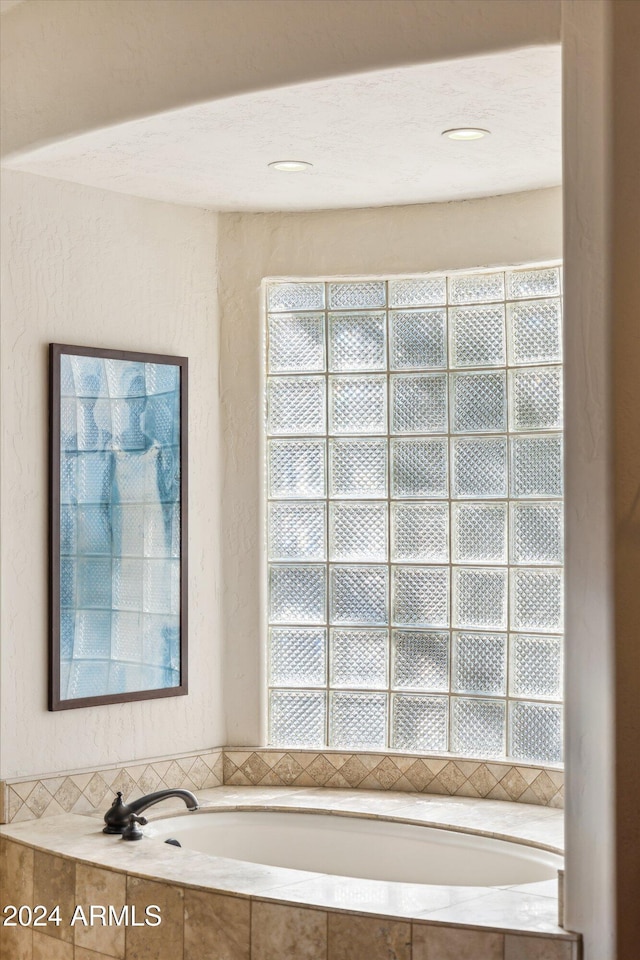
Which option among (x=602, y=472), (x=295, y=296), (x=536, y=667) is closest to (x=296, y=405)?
(x=295, y=296)

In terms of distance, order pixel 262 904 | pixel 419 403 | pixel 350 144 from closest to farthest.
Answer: pixel 262 904, pixel 350 144, pixel 419 403

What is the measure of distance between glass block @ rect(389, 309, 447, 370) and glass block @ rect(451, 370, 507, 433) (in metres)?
0.10

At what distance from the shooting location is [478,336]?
3744 millimetres

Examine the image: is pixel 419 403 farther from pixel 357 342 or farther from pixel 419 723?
pixel 419 723

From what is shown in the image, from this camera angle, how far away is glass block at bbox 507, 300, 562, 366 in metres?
3.62

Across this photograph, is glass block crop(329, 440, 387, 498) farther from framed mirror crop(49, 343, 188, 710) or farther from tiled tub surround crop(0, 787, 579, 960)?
tiled tub surround crop(0, 787, 579, 960)

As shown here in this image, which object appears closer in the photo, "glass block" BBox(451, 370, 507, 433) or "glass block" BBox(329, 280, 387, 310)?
"glass block" BBox(451, 370, 507, 433)

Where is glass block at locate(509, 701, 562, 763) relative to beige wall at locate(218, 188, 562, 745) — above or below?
below

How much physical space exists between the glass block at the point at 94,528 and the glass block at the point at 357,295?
104 cm

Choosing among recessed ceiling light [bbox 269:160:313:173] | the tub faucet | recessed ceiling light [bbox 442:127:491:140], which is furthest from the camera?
recessed ceiling light [bbox 269:160:313:173]

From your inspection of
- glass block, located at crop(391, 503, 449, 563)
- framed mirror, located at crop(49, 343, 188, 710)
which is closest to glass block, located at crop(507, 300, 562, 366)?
glass block, located at crop(391, 503, 449, 563)

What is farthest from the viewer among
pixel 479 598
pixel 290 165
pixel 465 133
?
pixel 479 598

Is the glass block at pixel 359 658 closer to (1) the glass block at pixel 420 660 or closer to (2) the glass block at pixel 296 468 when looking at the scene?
(1) the glass block at pixel 420 660

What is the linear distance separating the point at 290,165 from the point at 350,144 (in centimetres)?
25
